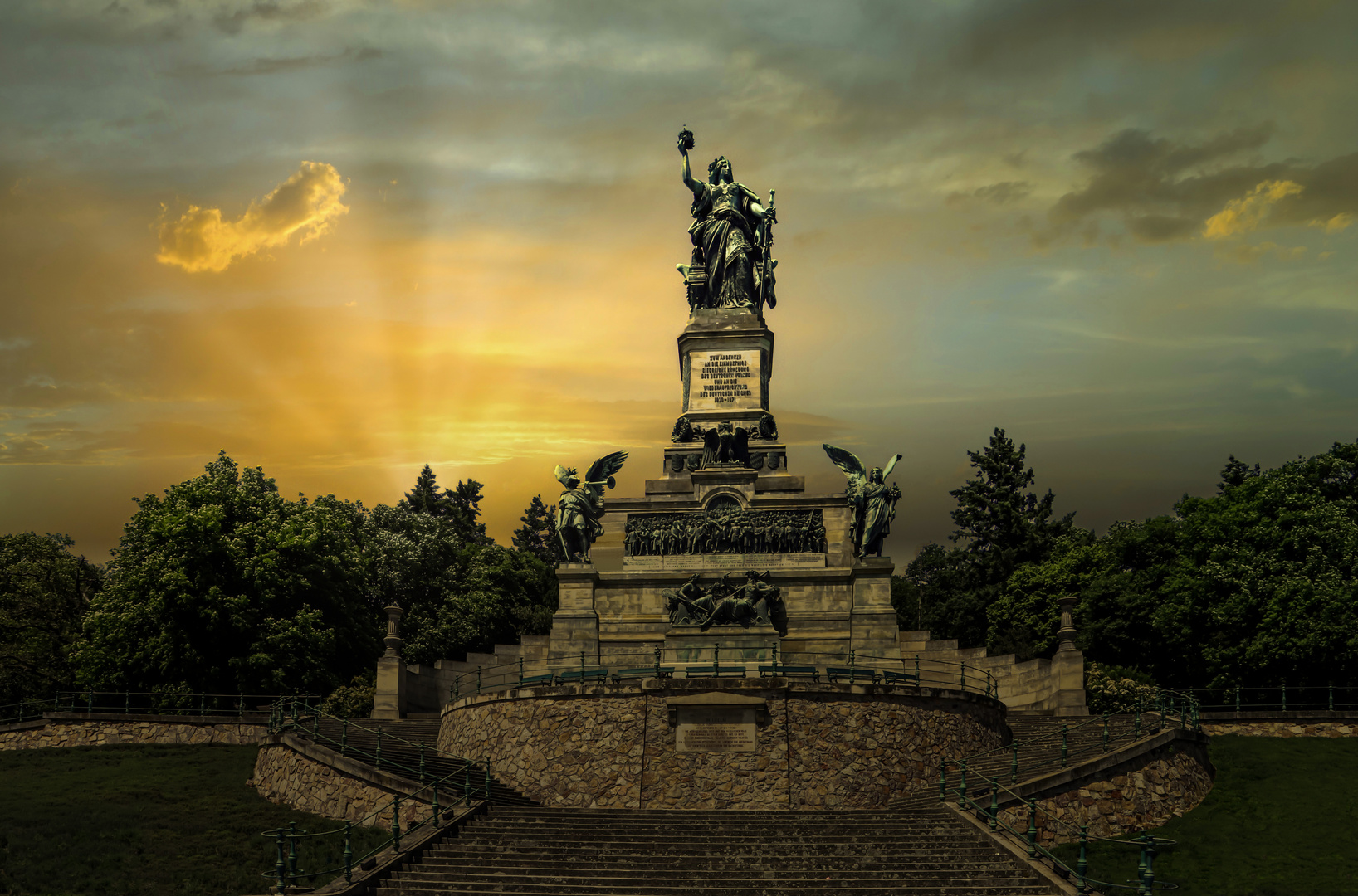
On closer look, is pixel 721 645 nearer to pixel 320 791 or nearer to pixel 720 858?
pixel 720 858

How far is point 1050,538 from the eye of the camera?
6362 cm

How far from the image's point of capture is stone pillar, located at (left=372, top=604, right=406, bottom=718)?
42.7 meters

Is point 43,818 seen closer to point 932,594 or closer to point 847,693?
point 847,693

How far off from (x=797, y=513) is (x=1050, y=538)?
20.4 meters

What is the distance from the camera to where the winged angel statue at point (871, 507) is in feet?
152

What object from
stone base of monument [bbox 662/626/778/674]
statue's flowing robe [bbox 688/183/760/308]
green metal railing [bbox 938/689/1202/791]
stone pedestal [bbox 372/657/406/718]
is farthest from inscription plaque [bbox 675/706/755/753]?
statue's flowing robe [bbox 688/183/760/308]

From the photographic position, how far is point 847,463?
4828cm

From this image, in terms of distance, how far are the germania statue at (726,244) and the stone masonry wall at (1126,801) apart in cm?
2952

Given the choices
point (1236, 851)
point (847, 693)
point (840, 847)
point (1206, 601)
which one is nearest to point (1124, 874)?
point (1236, 851)

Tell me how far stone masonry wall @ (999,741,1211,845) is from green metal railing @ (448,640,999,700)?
4799 millimetres

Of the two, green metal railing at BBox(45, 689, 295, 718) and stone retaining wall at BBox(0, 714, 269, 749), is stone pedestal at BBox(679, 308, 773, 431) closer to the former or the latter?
green metal railing at BBox(45, 689, 295, 718)

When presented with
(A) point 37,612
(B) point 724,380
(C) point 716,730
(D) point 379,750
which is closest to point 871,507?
(B) point 724,380

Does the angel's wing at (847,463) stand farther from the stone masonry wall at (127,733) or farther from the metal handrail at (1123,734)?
the stone masonry wall at (127,733)

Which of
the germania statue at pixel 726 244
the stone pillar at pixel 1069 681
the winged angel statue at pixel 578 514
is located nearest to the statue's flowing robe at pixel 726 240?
the germania statue at pixel 726 244
